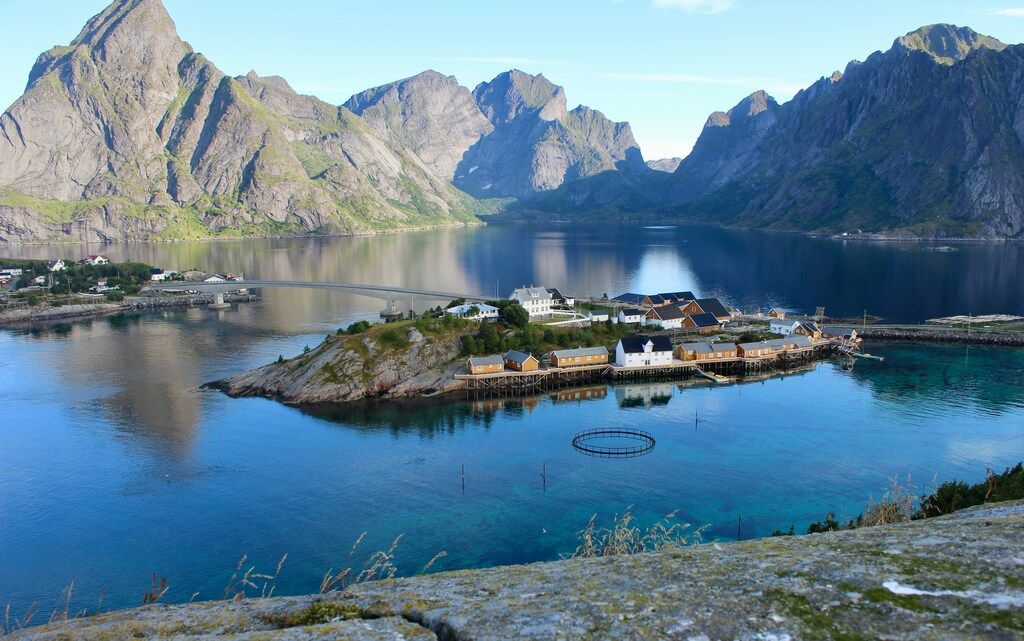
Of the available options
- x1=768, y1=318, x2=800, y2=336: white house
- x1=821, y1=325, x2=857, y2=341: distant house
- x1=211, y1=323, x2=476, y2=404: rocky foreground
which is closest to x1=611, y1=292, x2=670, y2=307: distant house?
x1=768, y1=318, x2=800, y2=336: white house

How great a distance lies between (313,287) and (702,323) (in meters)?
90.6

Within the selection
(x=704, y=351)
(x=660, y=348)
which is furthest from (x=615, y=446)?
(x=704, y=351)

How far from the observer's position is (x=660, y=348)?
284ft

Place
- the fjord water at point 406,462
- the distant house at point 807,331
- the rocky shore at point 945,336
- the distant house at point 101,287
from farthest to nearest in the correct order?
the distant house at point 101,287 < the rocky shore at point 945,336 < the distant house at point 807,331 < the fjord water at point 406,462

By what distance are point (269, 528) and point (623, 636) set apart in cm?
4215

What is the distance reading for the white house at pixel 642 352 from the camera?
85.8 meters

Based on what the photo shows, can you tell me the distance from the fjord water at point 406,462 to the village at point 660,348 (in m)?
4.18

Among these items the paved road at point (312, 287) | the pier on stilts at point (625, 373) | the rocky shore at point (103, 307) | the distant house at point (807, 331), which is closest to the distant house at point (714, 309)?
the distant house at point (807, 331)

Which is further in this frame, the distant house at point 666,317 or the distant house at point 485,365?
the distant house at point 666,317

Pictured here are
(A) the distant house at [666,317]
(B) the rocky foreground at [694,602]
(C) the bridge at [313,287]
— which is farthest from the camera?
(C) the bridge at [313,287]

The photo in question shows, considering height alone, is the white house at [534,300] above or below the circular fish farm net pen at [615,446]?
above

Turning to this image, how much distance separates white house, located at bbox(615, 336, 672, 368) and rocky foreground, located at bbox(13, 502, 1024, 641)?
72580 mm

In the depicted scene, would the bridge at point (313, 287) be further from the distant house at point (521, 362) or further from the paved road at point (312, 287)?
the distant house at point (521, 362)

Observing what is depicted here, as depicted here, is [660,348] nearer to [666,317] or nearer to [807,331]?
[666,317]
